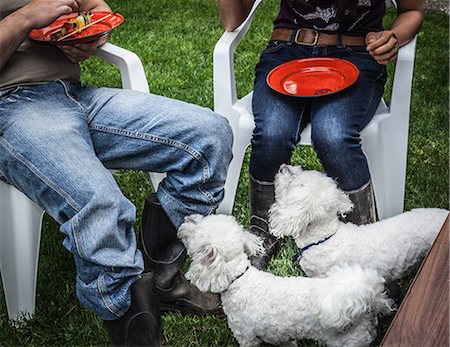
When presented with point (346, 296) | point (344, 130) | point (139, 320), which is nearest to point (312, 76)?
point (344, 130)

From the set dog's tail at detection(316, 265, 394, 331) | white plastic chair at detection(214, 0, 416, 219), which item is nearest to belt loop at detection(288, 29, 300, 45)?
white plastic chair at detection(214, 0, 416, 219)

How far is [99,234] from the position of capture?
1.99 metres

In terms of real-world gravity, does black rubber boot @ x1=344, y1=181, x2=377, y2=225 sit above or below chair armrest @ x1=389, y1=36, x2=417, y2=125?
below

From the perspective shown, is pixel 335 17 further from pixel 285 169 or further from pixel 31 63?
pixel 31 63

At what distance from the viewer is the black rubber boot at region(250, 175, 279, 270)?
254 centimetres

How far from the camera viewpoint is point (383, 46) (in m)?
2.53

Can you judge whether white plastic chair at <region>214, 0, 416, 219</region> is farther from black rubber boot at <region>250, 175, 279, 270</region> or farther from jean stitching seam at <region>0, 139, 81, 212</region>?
jean stitching seam at <region>0, 139, 81, 212</region>

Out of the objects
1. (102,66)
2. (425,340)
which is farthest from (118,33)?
(425,340)

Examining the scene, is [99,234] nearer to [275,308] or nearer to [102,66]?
[275,308]

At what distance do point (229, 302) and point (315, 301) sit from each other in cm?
29

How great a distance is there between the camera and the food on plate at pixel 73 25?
7.49 ft

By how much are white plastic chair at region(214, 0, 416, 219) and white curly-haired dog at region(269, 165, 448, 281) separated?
0.30 meters

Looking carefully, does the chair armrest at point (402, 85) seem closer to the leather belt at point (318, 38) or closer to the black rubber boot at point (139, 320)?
the leather belt at point (318, 38)

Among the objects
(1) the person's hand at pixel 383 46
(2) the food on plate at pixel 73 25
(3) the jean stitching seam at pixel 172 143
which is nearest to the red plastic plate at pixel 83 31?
(2) the food on plate at pixel 73 25
